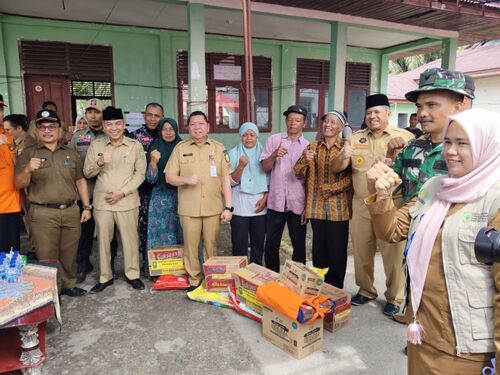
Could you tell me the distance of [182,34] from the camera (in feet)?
24.2

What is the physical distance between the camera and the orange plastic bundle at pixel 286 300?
252 centimetres

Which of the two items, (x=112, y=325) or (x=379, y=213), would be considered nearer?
(x=379, y=213)

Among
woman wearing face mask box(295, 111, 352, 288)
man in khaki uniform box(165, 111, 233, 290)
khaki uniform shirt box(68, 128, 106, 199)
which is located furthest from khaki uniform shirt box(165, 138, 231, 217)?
khaki uniform shirt box(68, 128, 106, 199)

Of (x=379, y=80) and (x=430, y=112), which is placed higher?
(x=379, y=80)

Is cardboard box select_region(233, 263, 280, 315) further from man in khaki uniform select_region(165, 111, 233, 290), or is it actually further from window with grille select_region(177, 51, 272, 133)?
window with grille select_region(177, 51, 272, 133)

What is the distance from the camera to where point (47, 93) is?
6.69m

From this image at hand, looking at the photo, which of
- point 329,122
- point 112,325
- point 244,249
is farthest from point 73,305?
point 329,122

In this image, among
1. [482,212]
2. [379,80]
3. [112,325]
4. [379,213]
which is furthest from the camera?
[379,80]

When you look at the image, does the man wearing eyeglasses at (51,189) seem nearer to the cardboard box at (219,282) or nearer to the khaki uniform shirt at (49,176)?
the khaki uniform shirt at (49,176)

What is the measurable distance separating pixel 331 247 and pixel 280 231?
1.86 ft

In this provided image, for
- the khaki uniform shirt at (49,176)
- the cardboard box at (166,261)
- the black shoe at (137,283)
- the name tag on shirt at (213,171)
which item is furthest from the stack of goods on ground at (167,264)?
the khaki uniform shirt at (49,176)

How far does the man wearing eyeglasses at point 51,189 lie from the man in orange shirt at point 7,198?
122 mm

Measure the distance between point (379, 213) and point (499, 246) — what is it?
1.61 feet

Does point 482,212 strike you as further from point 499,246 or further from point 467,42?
point 467,42
